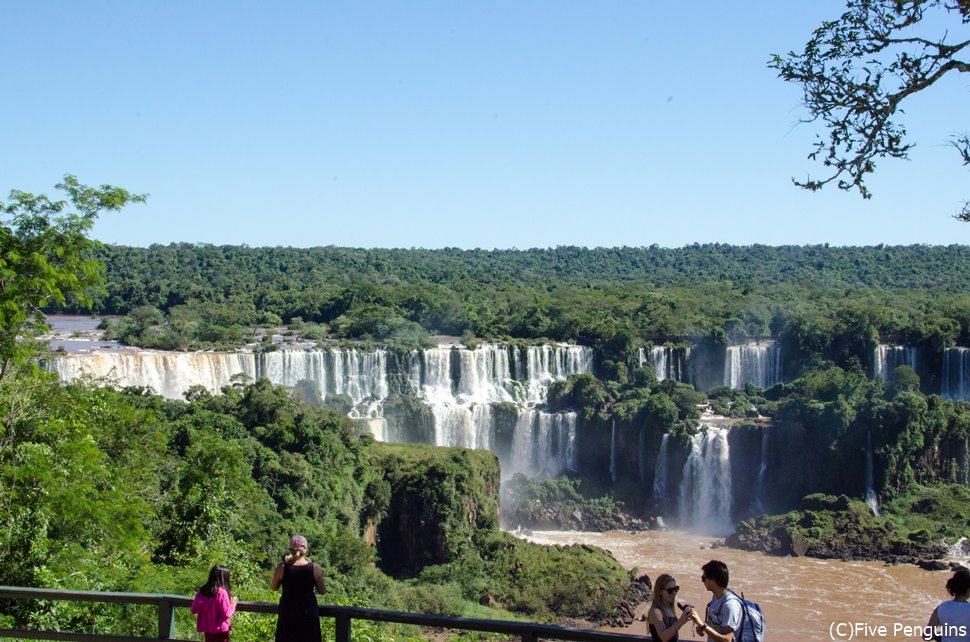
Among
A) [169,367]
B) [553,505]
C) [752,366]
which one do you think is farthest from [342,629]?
[752,366]

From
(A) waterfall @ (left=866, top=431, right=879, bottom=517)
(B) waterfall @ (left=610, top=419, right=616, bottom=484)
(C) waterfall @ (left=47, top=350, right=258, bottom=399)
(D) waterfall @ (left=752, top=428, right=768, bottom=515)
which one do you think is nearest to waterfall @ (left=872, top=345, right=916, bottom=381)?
(A) waterfall @ (left=866, top=431, right=879, bottom=517)

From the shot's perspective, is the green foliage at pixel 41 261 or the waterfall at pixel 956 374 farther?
the waterfall at pixel 956 374

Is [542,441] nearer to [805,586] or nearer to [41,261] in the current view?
[805,586]

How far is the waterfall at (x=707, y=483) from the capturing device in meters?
39.1

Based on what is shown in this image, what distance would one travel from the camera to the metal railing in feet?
17.2

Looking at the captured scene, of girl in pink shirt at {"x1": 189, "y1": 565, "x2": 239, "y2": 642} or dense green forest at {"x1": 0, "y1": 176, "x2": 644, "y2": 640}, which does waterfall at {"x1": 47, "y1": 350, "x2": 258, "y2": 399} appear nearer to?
dense green forest at {"x1": 0, "y1": 176, "x2": 644, "y2": 640}

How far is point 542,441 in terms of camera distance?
4231cm

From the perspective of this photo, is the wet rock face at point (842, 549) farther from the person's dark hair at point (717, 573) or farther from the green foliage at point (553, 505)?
the person's dark hair at point (717, 573)

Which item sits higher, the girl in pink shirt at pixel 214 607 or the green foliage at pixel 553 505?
the girl in pink shirt at pixel 214 607

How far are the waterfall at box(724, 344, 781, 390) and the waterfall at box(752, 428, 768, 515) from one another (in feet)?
30.5

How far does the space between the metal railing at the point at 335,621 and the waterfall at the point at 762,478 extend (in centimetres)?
3534

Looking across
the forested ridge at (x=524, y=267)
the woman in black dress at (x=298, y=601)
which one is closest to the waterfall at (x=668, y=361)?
the forested ridge at (x=524, y=267)

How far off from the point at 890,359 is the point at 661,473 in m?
13.8

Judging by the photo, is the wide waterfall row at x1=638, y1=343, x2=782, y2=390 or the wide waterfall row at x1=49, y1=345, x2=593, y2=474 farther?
the wide waterfall row at x1=638, y1=343, x2=782, y2=390
